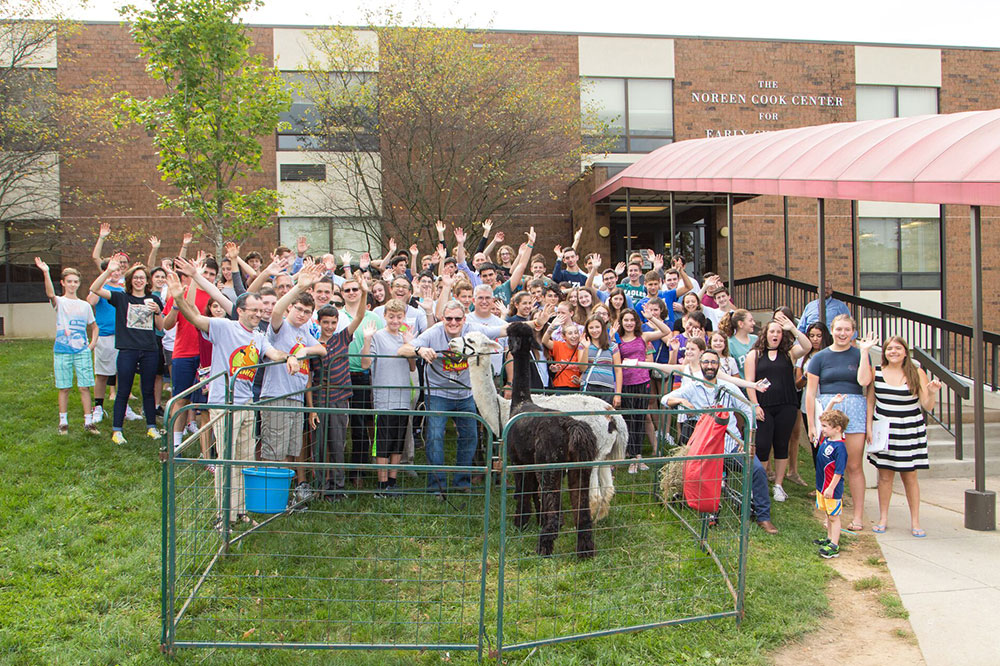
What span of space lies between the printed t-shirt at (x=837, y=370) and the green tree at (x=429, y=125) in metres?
11.5

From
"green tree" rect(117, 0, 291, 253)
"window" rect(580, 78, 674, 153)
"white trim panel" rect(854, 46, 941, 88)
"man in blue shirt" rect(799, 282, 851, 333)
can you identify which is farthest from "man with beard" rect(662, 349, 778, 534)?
"white trim panel" rect(854, 46, 941, 88)

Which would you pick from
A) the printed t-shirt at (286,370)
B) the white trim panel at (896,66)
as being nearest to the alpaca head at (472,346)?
the printed t-shirt at (286,370)

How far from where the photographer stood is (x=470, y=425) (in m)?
7.20

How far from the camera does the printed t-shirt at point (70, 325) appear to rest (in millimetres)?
8711

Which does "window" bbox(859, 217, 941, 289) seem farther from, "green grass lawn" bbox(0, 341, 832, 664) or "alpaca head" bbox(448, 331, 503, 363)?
"alpaca head" bbox(448, 331, 503, 363)

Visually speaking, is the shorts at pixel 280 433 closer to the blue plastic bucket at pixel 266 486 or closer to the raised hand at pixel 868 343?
the blue plastic bucket at pixel 266 486

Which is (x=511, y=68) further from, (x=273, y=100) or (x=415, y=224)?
(x=273, y=100)

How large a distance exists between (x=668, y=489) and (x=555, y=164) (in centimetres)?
1372

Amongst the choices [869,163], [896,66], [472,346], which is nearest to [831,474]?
[472,346]

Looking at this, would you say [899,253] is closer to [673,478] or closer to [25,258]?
[673,478]

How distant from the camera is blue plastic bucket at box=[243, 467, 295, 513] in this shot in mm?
5977

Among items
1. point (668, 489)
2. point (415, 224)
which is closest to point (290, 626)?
point (668, 489)

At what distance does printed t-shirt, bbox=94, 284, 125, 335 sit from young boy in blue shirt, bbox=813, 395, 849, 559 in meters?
7.88

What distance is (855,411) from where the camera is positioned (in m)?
7.32
